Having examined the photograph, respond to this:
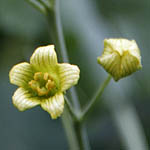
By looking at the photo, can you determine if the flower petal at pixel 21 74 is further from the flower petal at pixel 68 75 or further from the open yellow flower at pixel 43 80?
the flower petal at pixel 68 75

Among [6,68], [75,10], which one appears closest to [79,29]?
[75,10]

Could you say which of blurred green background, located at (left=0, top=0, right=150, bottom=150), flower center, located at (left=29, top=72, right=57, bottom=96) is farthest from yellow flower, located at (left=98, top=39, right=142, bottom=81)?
blurred green background, located at (left=0, top=0, right=150, bottom=150)

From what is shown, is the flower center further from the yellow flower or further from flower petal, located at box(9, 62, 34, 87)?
the yellow flower

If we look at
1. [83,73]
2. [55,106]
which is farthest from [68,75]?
[83,73]

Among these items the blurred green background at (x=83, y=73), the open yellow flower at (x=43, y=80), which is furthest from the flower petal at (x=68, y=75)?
the blurred green background at (x=83, y=73)

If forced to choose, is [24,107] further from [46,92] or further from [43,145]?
[43,145]
